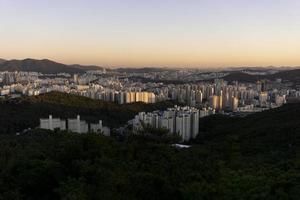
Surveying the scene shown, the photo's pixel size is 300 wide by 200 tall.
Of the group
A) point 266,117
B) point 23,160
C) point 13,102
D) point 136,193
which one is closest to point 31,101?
point 13,102

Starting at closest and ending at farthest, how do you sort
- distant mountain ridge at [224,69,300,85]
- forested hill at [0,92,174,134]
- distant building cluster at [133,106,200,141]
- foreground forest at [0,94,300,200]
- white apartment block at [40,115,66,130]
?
foreground forest at [0,94,300,200] < distant building cluster at [133,106,200,141] < white apartment block at [40,115,66,130] < forested hill at [0,92,174,134] < distant mountain ridge at [224,69,300,85]

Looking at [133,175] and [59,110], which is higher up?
[133,175]

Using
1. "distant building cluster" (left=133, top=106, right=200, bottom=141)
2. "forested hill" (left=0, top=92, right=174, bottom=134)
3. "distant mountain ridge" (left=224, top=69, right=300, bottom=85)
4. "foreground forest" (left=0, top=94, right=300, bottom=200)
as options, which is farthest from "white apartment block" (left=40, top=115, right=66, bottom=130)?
"distant mountain ridge" (left=224, top=69, right=300, bottom=85)

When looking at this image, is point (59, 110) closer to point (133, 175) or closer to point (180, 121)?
point (180, 121)

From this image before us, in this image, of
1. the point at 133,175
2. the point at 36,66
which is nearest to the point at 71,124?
the point at 133,175

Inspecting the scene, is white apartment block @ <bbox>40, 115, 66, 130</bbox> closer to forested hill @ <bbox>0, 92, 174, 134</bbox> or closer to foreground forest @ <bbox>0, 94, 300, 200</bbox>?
forested hill @ <bbox>0, 92, 174, 134</bbox>

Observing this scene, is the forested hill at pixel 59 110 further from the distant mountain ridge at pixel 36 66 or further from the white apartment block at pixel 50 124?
the distant mountain ridge at pixel 36 66

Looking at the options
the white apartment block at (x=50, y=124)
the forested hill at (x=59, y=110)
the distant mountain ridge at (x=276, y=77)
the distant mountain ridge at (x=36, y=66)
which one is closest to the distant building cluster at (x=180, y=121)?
the forested hill at (x=59, y=110)

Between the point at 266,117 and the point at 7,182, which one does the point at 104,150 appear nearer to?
the point at 7,182
